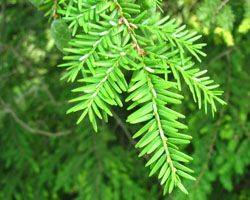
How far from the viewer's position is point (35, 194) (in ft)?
5.44

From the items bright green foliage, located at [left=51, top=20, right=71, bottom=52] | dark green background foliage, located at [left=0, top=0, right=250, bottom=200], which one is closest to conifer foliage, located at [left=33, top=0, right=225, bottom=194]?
bright green foliage, located at [left=51, top=20, right=71, bottom=52]

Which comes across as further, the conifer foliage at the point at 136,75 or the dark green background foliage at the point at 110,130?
the dark green background foliage at the point at 110,130

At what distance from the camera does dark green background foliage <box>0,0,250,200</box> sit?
3.52 ft

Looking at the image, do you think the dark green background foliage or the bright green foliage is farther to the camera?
the dark green background foliage

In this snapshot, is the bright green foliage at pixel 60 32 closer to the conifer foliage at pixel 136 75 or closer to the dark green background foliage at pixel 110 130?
the conifer foliage at pixel 136 75

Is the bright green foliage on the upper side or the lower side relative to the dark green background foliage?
upper

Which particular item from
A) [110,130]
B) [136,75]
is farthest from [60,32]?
[110,130]

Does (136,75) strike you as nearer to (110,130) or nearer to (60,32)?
(60,32)

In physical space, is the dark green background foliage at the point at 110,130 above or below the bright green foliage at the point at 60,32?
below

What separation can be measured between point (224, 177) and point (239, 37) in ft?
1.90

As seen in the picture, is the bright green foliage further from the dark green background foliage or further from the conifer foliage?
the dark green background foliage

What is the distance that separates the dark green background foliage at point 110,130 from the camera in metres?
1.07

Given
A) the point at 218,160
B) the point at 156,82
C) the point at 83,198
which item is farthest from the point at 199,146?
the point at 156,82

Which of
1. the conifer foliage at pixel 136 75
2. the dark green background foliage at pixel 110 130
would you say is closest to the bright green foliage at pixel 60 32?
the conifer foliage at pixel 136 75
